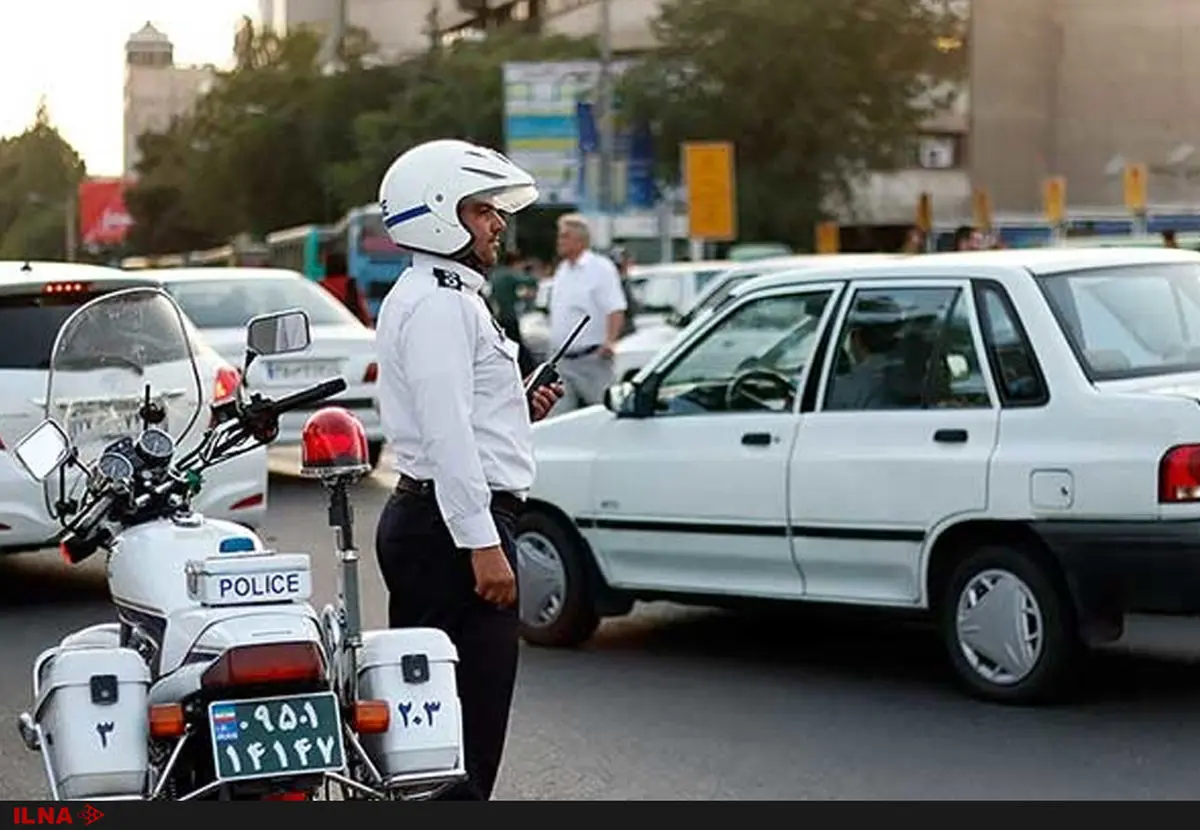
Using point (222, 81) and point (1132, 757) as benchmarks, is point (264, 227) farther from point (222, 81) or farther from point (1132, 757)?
point (1132, 757)

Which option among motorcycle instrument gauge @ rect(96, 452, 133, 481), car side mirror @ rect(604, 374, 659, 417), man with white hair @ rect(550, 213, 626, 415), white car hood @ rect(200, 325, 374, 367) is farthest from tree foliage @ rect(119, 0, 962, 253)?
motorcycle instrument gauge @ rect(96, 452, 133, 481)

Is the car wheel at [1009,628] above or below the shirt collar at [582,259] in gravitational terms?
below

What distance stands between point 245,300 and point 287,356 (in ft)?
7.93

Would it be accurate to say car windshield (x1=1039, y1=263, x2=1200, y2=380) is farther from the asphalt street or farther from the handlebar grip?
the handlebar grip

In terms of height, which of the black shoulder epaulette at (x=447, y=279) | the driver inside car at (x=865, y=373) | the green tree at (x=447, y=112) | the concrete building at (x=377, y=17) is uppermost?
the concrete building at (x=377, y=17)

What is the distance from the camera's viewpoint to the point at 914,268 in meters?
8.54

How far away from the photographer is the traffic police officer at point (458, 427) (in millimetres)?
5078

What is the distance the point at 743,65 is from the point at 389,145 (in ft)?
49.5

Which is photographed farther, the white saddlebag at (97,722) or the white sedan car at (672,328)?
the white sedan car at (672,328)

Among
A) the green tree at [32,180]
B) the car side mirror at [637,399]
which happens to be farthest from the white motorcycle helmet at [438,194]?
the green tree at [32,180]

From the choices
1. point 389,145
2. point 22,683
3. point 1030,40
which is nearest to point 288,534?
point 22,683

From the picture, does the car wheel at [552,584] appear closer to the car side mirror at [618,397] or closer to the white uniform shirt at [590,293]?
the car side mirror at [618,397]

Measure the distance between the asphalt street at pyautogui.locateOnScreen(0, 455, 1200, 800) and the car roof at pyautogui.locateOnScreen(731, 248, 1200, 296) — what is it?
1.52 metres

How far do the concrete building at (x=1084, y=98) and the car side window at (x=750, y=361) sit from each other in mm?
63712
